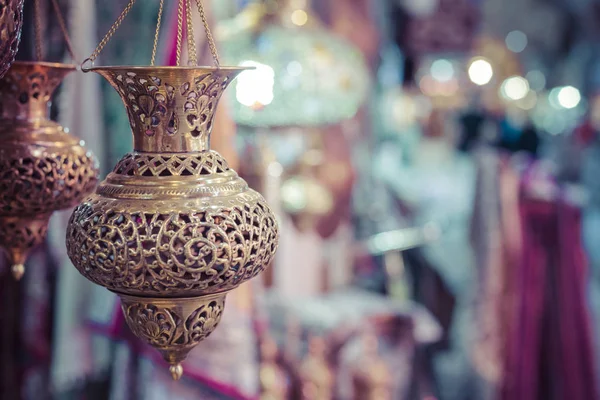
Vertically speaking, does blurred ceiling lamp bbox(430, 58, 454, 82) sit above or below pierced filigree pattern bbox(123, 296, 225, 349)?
above

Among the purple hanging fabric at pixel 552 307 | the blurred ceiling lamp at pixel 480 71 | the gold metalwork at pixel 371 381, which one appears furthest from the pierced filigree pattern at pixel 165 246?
the blurred ceiling lamp at pixel 480 71

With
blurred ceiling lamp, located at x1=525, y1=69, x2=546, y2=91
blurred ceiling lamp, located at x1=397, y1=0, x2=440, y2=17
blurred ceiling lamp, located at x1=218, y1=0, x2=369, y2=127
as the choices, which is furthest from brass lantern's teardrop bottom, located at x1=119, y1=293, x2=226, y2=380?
blurred ceiling lamp, located at x1=525, y1=69, x2=546, y2=91

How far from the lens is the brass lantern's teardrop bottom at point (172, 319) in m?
0.67

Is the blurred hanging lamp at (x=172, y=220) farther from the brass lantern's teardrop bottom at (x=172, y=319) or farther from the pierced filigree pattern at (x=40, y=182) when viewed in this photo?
the pierced filigree pattern at (x=40, y=182)

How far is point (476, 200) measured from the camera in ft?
9.36

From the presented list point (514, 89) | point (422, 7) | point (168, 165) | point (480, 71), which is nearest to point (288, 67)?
point (168, 165)

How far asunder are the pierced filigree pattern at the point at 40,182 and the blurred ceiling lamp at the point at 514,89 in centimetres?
504

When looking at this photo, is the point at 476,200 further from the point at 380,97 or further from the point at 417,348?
the point at 380,97

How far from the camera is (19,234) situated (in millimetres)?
838

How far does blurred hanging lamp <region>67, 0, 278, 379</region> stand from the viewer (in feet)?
2.06

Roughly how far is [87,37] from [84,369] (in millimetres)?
678

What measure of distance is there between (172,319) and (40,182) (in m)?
0.23

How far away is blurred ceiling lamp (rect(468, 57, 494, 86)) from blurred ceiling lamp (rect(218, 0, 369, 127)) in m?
3.63

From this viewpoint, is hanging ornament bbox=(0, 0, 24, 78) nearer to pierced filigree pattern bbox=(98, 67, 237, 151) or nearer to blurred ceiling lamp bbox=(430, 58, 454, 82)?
pierced filigree pattern bbox=(98, 67, 237, 151)
